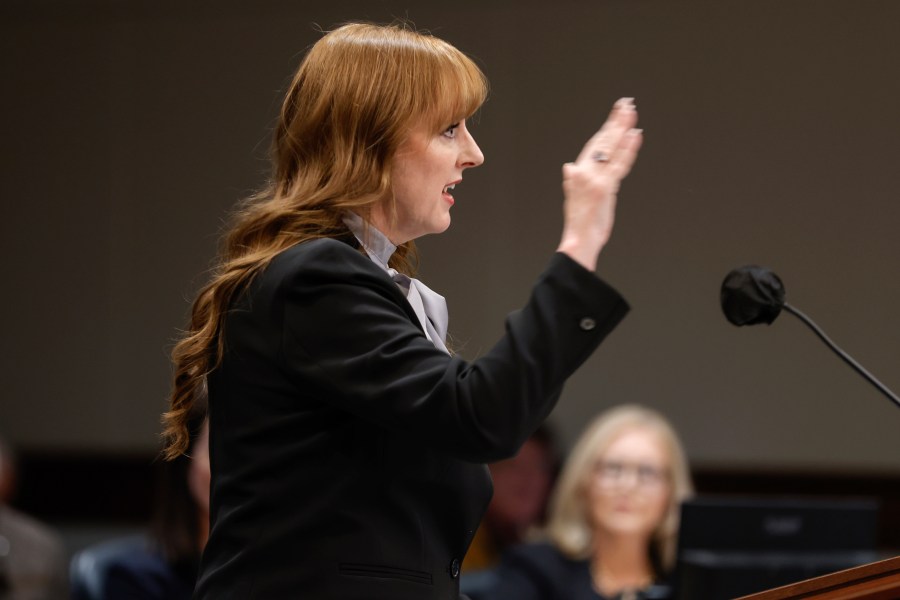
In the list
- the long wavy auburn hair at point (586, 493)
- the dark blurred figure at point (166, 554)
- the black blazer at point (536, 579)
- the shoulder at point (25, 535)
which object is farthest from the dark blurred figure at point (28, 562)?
the long wavy auburn hair at point (586, 493)

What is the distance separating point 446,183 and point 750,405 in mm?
4212

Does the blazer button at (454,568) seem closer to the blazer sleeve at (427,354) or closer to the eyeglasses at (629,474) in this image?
the blazer sleeve at (427,354)

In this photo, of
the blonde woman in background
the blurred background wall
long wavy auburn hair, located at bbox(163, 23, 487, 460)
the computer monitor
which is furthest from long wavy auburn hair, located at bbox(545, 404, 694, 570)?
long wavy auburn hair, located at bbox(163, 23, 487, 460)

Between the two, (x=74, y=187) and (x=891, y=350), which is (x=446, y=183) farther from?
(x=74, y=187)

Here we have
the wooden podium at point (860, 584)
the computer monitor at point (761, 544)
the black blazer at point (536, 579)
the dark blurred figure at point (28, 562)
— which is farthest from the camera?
the dark blurred figure at point (28, 562)

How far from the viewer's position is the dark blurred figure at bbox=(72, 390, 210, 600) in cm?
338

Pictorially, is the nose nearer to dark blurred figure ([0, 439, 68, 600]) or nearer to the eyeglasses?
the eyeglasses

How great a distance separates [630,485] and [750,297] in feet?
8.27

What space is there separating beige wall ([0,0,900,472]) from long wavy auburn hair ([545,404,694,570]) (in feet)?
4.15

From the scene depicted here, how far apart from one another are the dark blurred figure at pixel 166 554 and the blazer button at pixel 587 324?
2046mm

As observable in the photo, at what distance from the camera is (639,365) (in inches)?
224

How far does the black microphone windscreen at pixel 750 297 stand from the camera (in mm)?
1704

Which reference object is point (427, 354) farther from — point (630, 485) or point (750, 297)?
point (630, 485)

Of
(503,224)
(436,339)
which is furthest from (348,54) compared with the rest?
(503,224)
